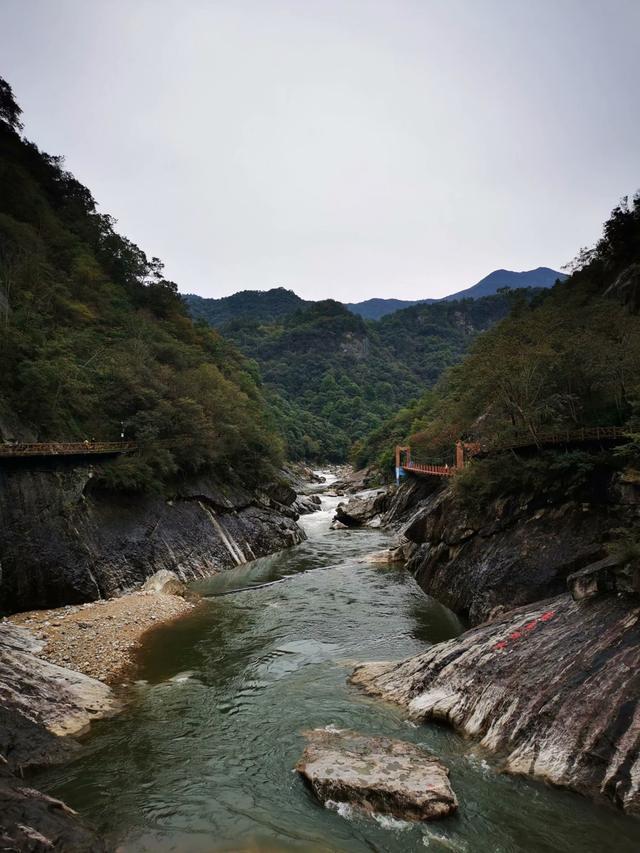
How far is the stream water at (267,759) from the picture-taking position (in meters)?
7.75

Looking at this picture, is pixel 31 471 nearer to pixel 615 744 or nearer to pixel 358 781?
pixel 358 781

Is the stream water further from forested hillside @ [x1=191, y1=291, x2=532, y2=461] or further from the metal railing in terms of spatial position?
forested hillside @ [x1=191, y1=291, x2=532, y2=461]

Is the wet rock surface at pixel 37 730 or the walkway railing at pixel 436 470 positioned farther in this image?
the walkway railing at pixel 436 470

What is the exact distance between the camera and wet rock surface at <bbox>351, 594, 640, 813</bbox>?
8508mm

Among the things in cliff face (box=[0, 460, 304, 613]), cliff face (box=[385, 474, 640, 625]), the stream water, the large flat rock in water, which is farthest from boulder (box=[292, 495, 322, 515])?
the large flat rock in water

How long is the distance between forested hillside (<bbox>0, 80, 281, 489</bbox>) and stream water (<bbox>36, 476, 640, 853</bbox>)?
13840 millimetres

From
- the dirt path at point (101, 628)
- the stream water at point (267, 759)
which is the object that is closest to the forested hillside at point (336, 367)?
the dirt path at point (101, 628)

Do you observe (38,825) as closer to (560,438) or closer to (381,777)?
(381,777)

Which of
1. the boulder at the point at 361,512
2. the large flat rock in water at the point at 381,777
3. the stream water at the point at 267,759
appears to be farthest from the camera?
the boulder at the point at 361,512

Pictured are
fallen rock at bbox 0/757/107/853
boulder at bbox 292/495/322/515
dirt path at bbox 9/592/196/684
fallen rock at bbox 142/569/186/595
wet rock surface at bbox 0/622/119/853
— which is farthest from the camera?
boulder at bbox 292/495/322/515

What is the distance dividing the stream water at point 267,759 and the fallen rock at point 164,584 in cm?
406

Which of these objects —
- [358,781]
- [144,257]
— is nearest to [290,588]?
[358,781]

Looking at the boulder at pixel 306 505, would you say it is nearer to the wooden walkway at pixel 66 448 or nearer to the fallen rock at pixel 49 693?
the wooden walkway at pixel 66 448

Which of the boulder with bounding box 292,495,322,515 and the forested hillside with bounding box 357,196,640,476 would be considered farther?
the boulder with bounding box 292,495,322,515
